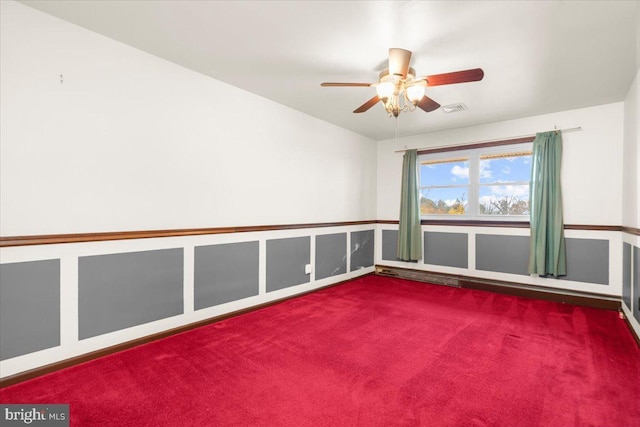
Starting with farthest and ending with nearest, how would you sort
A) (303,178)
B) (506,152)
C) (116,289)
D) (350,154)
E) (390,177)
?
(390,177) < (350,154) < (506,152) < (303,178) < (116,289)

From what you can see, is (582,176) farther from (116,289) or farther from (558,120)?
(116,289)

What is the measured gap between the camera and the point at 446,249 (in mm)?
4848

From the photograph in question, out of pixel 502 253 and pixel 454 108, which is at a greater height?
pixel 454 108

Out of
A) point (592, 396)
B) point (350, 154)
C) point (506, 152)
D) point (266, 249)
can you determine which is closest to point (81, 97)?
point (266, 249)

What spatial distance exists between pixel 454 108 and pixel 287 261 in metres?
2.83

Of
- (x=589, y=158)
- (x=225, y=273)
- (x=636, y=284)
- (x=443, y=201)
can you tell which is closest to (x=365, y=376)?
(x=225, y=273)

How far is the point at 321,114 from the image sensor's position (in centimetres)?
416

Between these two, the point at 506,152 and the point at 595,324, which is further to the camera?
the point at 506,152

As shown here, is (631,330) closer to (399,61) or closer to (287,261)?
(399,61)

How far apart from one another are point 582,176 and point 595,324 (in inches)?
71.5

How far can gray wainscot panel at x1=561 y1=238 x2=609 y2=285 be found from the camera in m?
3.70

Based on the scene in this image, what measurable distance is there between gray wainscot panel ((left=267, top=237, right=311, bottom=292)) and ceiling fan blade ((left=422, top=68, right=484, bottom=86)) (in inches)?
93.8

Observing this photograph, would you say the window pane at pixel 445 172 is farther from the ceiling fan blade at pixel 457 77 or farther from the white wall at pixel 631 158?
the ceiling fan blade at pixel 457 77

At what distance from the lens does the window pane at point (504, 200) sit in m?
4.32
